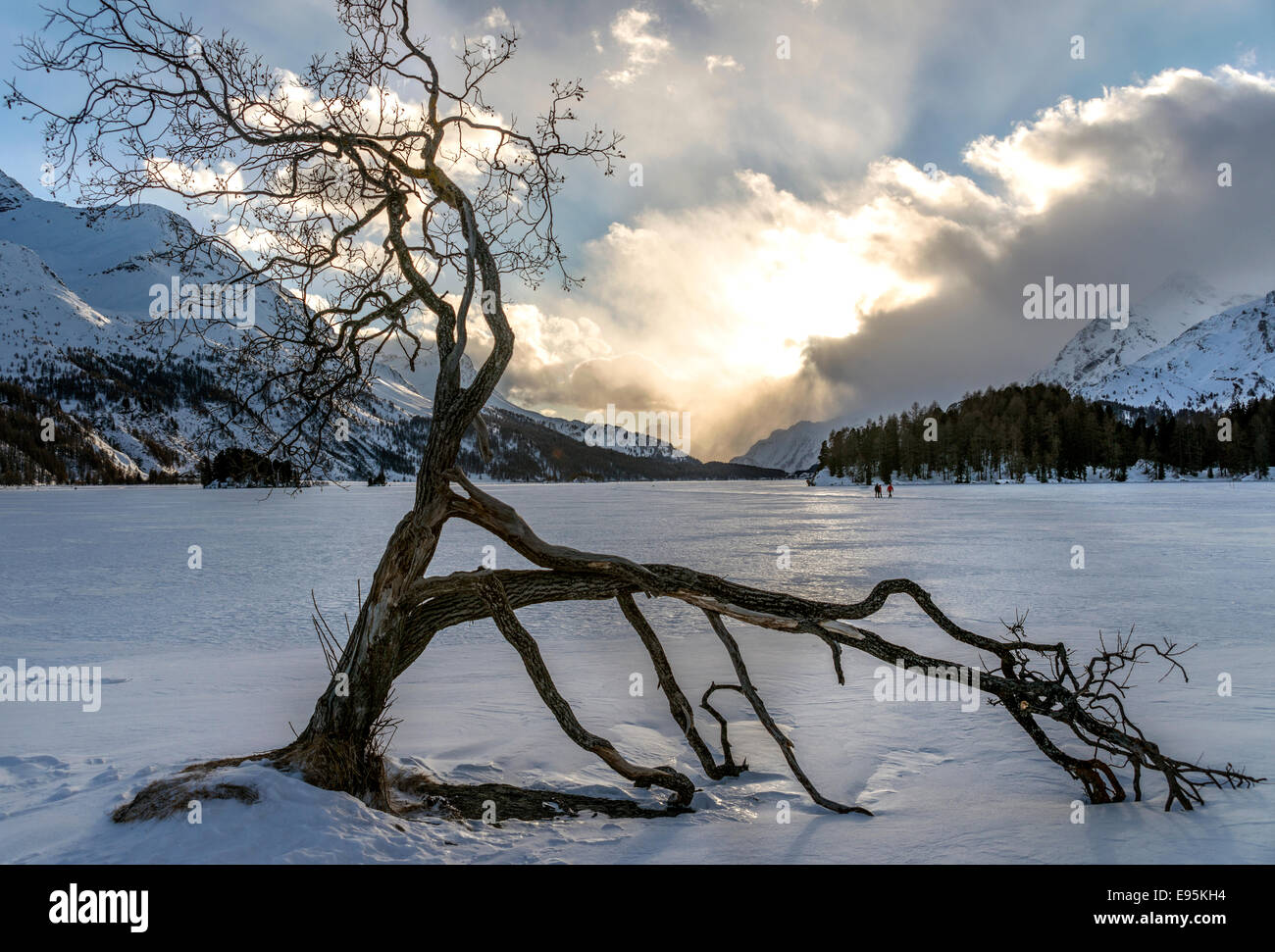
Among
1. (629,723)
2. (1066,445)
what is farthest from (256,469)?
(1066,445)

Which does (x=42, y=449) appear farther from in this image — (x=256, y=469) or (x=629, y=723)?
(x=629, y=723)

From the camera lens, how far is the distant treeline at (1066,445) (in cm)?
13350

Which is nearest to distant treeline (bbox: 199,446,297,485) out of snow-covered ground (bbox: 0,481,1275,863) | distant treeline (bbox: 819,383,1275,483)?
snow-covered ground (bbox: 0,481,1275,863)

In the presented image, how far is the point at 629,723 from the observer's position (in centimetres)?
898

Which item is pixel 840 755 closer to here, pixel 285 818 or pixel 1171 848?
pixel 1171 848

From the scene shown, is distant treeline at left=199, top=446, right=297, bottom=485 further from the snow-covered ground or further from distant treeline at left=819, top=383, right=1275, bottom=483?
distant treeline at left=819, top=383, right=1275, bottom=483

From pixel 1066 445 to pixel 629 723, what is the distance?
156 m

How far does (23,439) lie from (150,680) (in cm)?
19319

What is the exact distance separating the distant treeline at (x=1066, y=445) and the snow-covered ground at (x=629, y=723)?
123 metres

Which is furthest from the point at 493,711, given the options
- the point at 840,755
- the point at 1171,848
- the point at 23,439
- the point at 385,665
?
the point at 23,439

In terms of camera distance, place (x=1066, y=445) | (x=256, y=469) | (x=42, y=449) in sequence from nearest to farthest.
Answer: (x=256, y=469)
(x=1066, y=445)
(x=42, y=449)

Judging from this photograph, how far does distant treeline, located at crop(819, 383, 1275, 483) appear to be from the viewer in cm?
13350

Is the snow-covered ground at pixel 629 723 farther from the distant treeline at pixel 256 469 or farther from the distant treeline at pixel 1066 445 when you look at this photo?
the distant treeline at pixel 1066 445

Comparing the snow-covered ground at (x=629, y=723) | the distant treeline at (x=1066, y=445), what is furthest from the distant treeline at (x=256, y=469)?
the distant treeline at (x=1066, y=445)
